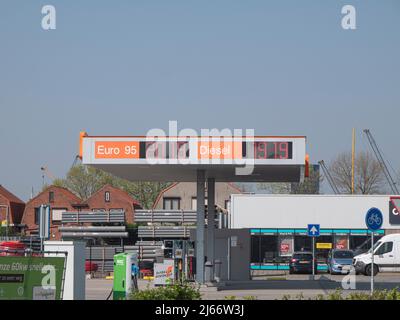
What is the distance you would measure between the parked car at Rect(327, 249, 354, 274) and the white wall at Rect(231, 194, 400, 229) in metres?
5.74

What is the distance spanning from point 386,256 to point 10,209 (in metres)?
48.9

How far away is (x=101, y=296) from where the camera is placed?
27.6 m

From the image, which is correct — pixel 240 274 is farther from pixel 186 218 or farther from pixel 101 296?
pixel 186 218

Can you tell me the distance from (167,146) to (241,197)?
28.5 meters

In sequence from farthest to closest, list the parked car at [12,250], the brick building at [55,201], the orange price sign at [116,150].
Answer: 1. the brick building at [55,201]
2. the orange price sign at [116,150]
3. the parked car at [12,250]

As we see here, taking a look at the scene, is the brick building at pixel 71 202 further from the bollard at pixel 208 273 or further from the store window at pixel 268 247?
the bollard at pixel 208 273

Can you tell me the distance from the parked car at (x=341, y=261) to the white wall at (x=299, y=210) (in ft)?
A: 18.8

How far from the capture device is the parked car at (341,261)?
49.8 meters

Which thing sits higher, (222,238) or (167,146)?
(167,146)

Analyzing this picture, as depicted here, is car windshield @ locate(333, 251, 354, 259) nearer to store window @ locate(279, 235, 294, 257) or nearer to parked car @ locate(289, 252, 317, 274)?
parked car @ locate(289, 252, 317, 274)

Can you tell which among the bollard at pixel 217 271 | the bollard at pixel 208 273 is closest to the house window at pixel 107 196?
the bollard at pixel 217 271

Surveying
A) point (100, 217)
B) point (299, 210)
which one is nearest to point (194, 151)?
point (299, 210)

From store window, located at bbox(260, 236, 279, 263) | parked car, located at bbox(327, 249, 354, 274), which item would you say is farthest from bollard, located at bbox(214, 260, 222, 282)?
store window, located at bbox(260, 236, 279, 263)

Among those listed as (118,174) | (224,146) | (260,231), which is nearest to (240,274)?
(118,174)
